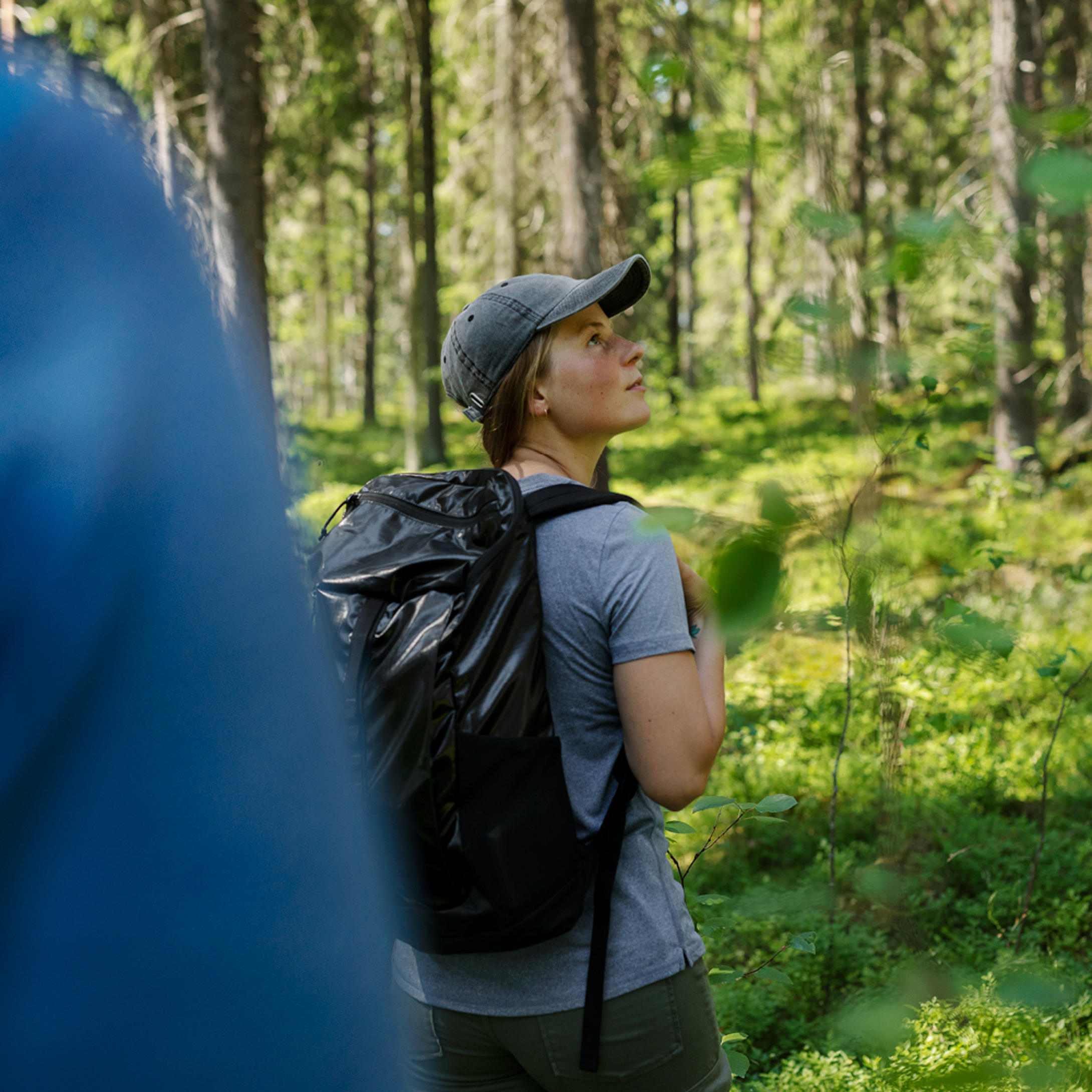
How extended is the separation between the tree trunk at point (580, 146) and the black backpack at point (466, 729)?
6.49 metres

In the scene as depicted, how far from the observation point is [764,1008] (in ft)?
11.9

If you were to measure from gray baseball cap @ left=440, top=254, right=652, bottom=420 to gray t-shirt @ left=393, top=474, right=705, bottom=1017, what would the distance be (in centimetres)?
46

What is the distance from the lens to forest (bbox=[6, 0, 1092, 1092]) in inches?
41.5

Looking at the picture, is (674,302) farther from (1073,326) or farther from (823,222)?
(823,222)

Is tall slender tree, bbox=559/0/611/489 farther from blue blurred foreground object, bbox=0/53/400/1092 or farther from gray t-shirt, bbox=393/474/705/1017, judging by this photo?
blue blurred foreground object, bbox=0/53/400/1092

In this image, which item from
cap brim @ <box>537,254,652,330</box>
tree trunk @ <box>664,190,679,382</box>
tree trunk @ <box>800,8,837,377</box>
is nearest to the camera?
tree trunk @ <box>800,8,837,377</box>

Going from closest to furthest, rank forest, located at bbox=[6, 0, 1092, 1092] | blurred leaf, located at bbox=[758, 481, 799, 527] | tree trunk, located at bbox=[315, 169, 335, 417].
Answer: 1. forest, located at bbox=[6, 0, 1092, 1092]
2. blurred leaf, located at bbox=[758, 481, 799, 527]
3. tree trunk, located at bbox=[315, 169, 335, 417]

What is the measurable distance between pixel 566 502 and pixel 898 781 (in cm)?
66

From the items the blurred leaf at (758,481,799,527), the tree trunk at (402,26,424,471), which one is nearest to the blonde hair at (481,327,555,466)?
the blurred leaf at (758,481,799,527)

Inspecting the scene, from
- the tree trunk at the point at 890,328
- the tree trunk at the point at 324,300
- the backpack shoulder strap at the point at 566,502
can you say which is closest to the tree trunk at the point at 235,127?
the backpack shoulder strap at the point at 566,502

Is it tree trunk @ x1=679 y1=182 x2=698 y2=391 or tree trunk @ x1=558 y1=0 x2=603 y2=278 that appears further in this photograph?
tree trunk @ x1=679 y1=182 x2=698 y2=391

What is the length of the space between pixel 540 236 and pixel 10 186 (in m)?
13.7

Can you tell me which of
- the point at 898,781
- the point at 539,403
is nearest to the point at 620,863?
the point at 898,781

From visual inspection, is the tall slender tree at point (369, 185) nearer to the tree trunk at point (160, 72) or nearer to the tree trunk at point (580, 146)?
the tree trunk at point (160, 72)
